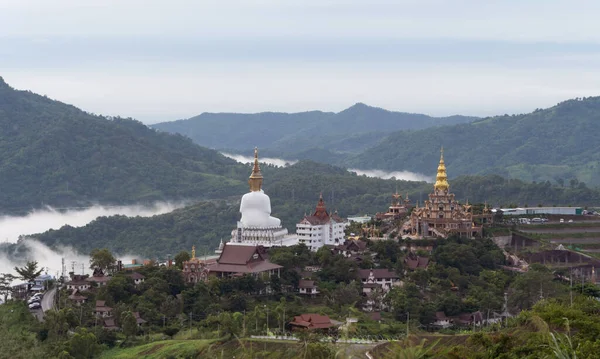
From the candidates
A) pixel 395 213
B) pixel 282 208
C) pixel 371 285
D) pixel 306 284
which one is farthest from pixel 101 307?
pixel 282 208

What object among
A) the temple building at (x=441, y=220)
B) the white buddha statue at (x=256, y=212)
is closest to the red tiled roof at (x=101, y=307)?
the white buddha statue at (x=256, y=212)

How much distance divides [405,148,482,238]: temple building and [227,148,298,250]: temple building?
701cm

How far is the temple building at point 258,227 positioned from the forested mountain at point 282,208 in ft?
103

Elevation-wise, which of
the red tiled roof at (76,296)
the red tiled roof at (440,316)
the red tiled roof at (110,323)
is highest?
the red tiled roof at (76,296)

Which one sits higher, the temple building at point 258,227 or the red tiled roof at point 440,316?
the temple building at point 258,227

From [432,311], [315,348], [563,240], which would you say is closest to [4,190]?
[563,240]

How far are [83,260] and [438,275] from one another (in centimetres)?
4605

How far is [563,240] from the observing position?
6956 centimetres

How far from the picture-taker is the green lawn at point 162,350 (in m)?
44.7

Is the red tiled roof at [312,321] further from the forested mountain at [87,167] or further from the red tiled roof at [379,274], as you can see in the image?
the forested mountain at [87,167]

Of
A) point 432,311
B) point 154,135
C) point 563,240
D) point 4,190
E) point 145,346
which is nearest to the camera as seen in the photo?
point 145,346

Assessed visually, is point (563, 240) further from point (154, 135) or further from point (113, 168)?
point (154, 135)

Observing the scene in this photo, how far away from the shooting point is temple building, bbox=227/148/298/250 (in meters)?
63.0

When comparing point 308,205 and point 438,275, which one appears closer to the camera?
point 438,275
